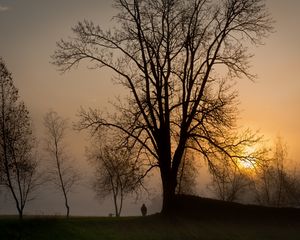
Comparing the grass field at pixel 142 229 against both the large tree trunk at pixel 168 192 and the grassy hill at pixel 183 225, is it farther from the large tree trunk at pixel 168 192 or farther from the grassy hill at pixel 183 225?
the large tree trunk at pixel 168 192

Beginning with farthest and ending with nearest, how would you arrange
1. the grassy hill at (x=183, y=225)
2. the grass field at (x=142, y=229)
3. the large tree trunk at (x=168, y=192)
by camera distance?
the large tree trunk at (x=168, y=192)
the grassy hill at (x=183, y=225)
the grass field at (x=142, y=229)

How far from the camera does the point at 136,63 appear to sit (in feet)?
106

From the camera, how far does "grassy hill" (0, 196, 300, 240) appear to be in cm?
2267

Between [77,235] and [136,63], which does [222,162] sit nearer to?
[136,63]

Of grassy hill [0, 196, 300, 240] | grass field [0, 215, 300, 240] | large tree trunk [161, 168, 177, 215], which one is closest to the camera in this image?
grass field [0, 215, 300, 240]

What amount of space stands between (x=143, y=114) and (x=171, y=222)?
7.47 metres

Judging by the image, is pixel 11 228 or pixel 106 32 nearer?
pixel 11 228

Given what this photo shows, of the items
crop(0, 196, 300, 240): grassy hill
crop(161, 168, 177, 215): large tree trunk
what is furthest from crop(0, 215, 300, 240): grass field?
crop(161, 168, 177, 215): large tree trunk

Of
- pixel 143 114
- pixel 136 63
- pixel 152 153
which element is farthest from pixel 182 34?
pixel 152 153

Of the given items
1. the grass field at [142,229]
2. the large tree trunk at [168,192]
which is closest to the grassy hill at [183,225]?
the grass field at [142,229]

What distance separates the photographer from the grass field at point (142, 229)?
22188 millimetres

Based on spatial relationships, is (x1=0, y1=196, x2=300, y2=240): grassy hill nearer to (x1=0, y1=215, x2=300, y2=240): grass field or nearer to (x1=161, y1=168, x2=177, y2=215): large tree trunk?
(x1=0, y1=215, x2=300, y2=240): grass field

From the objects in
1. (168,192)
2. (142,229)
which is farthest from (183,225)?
(142,229)

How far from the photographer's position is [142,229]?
89.8 feet
